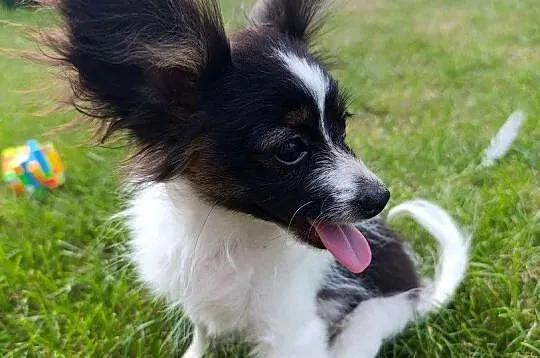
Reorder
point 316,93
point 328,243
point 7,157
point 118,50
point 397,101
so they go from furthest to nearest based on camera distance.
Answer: point 397,101 → point 7,157 → point 328,243 → point 316,93 → point 118,50

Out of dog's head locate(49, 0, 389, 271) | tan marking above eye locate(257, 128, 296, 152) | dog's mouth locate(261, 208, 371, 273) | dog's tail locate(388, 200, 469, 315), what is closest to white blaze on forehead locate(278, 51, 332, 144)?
dog's head locate(49, 0, 389, 271)

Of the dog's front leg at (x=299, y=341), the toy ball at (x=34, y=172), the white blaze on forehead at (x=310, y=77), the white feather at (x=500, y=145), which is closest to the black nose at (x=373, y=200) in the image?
the white blaze on forehead at (x=310, y=77)

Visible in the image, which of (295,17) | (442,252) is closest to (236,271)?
(295,17)

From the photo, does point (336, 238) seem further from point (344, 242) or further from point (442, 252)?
point (442, 252)

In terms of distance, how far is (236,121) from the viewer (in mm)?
2160

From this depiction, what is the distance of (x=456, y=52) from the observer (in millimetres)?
7965

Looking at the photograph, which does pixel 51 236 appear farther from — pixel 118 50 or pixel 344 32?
pixel 344 32

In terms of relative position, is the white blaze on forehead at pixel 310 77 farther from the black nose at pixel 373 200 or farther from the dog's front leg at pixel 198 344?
the dog's front leg at pixel 198 344

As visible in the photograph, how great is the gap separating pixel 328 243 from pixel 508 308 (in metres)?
0.94

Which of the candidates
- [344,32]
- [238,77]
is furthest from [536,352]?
[344,32]

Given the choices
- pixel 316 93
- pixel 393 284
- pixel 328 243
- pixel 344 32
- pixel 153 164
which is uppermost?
pixel 316 93

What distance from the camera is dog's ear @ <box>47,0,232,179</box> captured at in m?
1.94

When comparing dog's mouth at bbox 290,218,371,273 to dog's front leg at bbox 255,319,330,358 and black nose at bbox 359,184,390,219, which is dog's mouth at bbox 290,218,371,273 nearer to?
black nose at bbox 359,184,390,219

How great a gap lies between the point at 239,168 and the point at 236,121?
15cm
